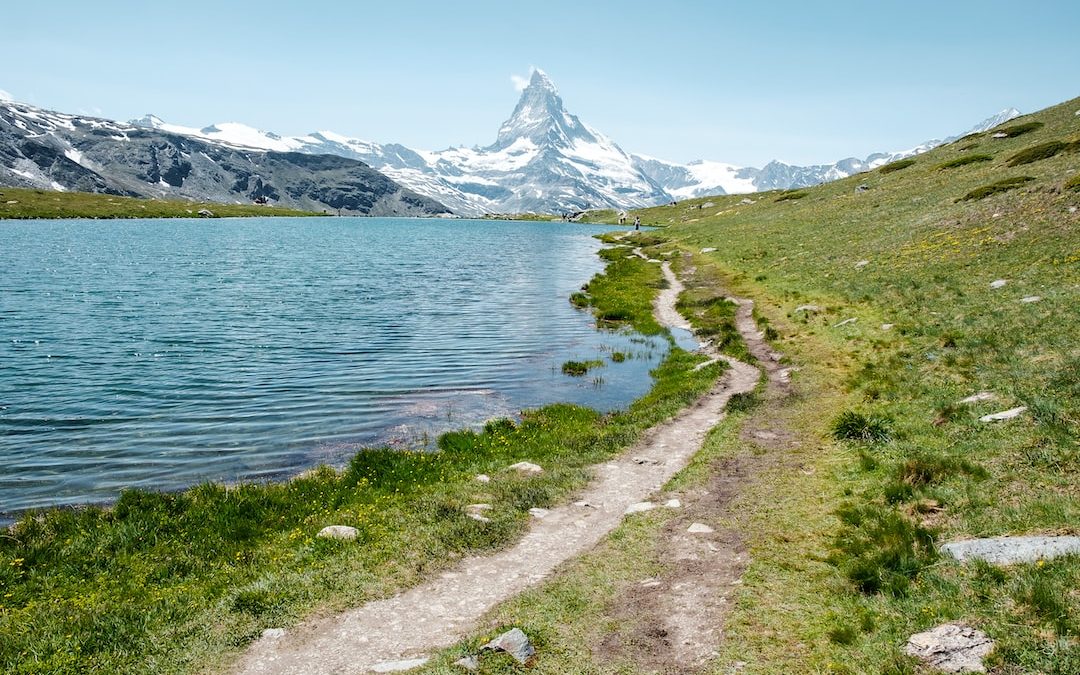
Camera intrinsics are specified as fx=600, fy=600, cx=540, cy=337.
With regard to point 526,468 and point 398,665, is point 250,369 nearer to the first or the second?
point 526,468

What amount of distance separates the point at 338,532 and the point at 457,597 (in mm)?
4272

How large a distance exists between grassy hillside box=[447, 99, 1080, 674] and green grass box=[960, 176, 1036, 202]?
10049 mm

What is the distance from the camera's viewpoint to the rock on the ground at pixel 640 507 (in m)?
17.5

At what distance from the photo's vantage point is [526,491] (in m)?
18.7

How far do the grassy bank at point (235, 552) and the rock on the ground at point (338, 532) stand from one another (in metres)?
0.24

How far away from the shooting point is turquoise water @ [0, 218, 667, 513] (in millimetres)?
22344

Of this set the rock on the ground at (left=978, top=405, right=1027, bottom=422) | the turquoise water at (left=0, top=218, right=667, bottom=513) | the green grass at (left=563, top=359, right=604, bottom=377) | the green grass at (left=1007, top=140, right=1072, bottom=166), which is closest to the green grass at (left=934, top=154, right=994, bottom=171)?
the green grass at (left=1007, top=140, right=1072, bottom=166)

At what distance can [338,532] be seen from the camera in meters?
15.8

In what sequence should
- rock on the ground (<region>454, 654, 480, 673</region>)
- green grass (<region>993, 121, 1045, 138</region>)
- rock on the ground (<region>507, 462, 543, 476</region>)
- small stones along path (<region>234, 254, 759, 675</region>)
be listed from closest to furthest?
rock on the ground (<region>454, 654, 480, 673</region>)
small stones along path (<region>234, 254, 759, 675</region>)
rock on the ground (<region>507, 462, 543, 476</region>)
green grass (<region>993, 121, 1045, 138</region>)

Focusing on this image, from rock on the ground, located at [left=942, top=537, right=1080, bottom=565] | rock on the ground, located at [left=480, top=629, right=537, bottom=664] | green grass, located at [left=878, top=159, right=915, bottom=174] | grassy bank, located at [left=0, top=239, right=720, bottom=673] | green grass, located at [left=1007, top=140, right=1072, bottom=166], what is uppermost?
green grass, located at [left=878, top=159, right=915, bottom=174]

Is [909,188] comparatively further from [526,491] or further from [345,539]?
[345,539]

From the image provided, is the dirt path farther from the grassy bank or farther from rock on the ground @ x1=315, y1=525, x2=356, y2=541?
rock on the ground @ x1=315, y1=525, x2=356, y2=541

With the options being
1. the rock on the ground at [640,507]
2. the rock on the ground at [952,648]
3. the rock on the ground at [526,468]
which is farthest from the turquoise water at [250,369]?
the rock on the ground at [952,648]

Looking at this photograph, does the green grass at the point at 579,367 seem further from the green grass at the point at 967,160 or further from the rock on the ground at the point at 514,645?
the green grass at the point at 967,160
